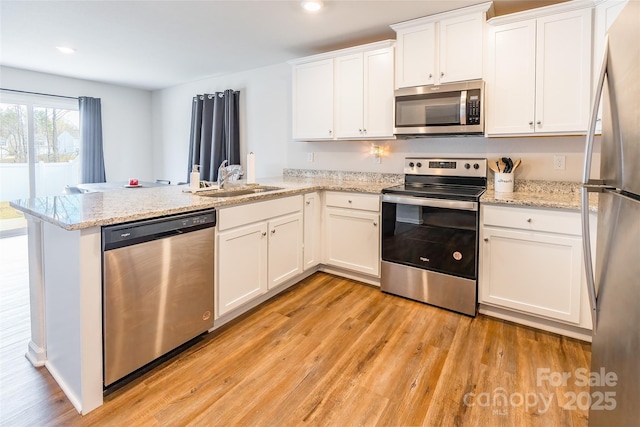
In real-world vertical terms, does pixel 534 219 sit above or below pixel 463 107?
below

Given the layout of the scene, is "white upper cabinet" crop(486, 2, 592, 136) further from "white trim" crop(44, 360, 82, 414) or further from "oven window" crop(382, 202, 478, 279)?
"white trim" crop(44, 360, 82, 414)

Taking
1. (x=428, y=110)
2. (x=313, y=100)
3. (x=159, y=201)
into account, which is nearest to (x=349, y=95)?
(x=313, y=100)

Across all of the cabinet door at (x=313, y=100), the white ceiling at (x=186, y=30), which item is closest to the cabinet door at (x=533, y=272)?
the white ceiling at (x=186, y=30)

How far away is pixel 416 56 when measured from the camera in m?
2.90

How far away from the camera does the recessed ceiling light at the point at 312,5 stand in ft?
8.46

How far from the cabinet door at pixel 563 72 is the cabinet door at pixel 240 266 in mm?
2212

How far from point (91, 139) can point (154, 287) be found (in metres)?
4.74

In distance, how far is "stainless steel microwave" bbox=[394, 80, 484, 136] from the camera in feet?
8.68

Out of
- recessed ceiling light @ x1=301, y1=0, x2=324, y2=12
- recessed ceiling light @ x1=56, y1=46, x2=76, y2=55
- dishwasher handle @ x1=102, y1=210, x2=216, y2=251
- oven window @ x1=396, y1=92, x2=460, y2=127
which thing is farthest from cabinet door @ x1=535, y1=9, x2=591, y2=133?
recessed ceiling light @ x1=56, y1=46, x2=76, y2=55

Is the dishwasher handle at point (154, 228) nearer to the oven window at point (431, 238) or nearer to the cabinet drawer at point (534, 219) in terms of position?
the oven window at point (431, 238)

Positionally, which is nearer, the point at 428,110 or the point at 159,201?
the point at 159,201

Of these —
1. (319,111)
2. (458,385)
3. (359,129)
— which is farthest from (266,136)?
(458,385)

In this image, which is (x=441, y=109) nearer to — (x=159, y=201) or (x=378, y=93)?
(x=378, y=93)

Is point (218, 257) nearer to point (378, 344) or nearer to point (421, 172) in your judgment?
point (378, 344)
